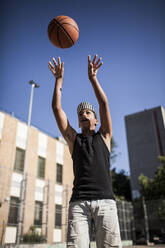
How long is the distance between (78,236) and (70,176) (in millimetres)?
17183

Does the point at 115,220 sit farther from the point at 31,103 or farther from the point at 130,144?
the point at 130,144

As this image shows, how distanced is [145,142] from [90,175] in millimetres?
37009

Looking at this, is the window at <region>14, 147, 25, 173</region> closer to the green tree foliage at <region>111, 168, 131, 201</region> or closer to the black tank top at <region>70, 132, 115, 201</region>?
the black tank top at <region>70, 132, 115, 201</region>

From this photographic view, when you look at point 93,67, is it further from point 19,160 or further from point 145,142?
point 145,142

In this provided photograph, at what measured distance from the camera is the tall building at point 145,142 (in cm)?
3534

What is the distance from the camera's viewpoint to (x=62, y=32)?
3.89 m

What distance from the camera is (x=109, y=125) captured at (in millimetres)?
2430

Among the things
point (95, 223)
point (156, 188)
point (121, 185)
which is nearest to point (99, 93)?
point (95, 223)

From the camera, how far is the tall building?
116 feet

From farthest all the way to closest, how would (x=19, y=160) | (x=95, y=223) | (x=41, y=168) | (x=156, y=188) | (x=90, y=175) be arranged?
(x=156, y=188)
(x=41, y=168)
(x=19, y=160)
(x=90, y=175)
(x=95, y=223)

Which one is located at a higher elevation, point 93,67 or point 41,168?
point 41,168

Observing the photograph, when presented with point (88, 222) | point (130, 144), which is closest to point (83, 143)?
point (88, 222)

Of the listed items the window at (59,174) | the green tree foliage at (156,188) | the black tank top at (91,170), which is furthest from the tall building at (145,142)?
the black tank top at (91,170)

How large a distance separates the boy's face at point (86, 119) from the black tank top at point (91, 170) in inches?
6.5
